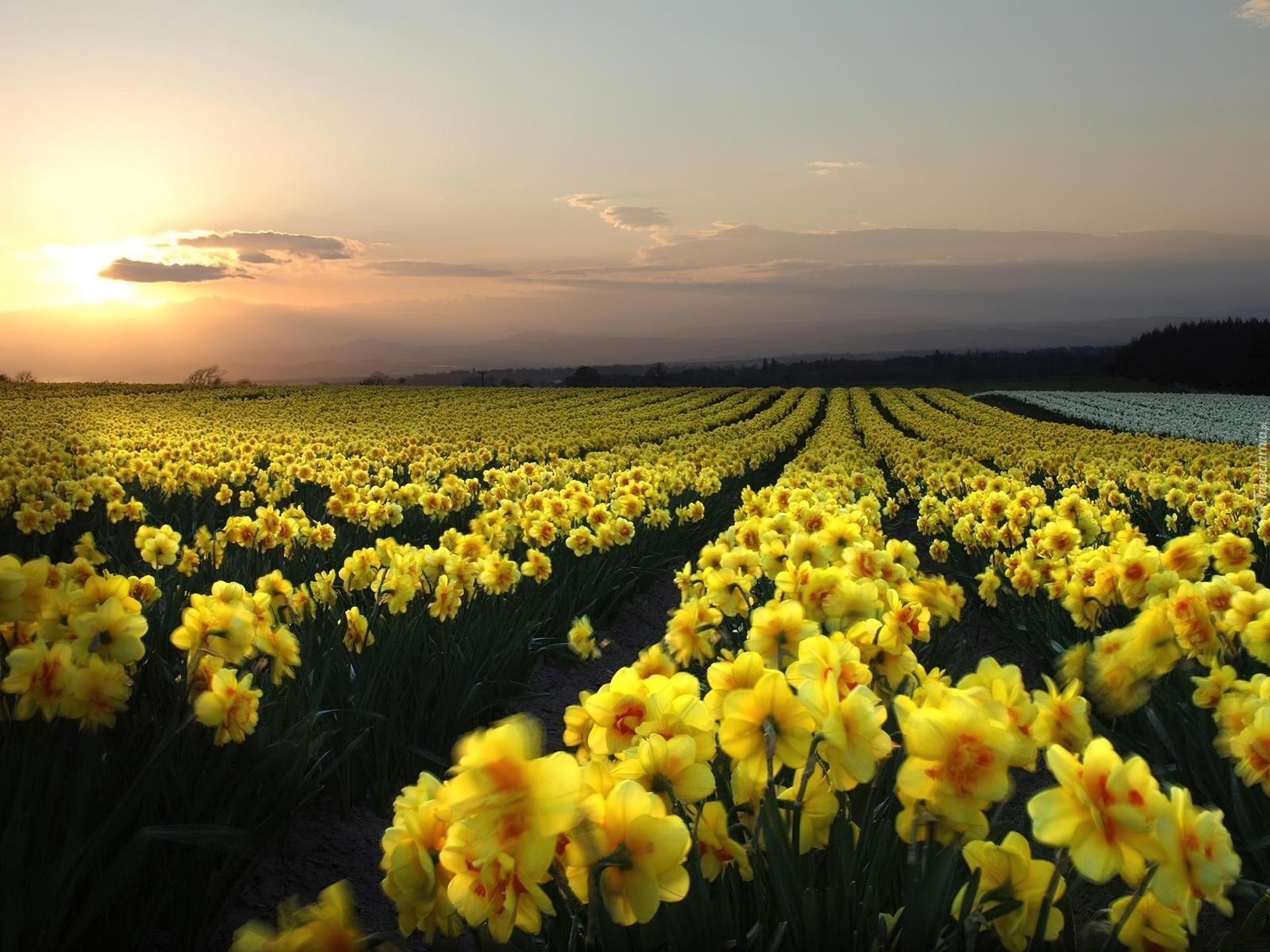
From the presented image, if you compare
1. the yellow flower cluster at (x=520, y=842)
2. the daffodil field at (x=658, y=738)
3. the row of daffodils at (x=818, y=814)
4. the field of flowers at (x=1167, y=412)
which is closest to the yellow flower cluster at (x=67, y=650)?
the daffodil field at (x=658, y=738)

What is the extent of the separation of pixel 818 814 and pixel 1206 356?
90.8 meters

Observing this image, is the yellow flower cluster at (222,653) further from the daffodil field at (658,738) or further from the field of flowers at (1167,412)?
the field of flowers at (1167,412)

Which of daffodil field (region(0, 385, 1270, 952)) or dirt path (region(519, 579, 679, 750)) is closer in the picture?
daffodil field (region(0, 385, 1270, 952))

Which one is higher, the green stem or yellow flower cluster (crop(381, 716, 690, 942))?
yellow flower cluster (crop(381, 716, 690, 942))

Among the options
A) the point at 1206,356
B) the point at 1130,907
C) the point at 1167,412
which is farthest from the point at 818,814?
the point at 1206,356

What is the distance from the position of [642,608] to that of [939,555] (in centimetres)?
258

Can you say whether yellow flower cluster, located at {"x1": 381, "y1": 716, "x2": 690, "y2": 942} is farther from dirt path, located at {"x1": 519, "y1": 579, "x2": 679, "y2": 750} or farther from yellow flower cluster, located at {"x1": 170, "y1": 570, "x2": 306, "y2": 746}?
dirt path, located at {"x1": 519, "y1": 579, "x2": 679, "y2": 750}

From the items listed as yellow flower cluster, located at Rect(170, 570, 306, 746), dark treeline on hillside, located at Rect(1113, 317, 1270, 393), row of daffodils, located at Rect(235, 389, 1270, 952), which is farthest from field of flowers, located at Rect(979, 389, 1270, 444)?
yellow flower cluster, located at Rect(170, 570, 306, 746)

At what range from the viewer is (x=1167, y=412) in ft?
125

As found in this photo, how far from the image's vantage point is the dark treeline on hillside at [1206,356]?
241 feet

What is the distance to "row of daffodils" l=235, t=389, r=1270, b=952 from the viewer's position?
1246 millimetres

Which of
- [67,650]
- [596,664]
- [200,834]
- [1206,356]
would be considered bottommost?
[596,664]

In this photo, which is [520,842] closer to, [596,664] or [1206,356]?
[596,664]

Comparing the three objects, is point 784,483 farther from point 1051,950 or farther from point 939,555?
point 1051,950
